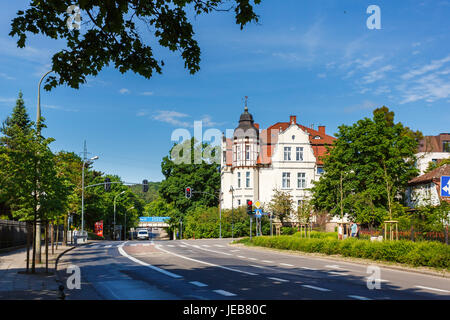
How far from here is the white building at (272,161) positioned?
61469 mm

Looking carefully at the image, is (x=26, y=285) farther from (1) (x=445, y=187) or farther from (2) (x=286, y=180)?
(2) (x=286, y=180)

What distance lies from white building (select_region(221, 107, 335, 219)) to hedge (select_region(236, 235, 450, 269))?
34.1m

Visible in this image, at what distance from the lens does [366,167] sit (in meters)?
45.0

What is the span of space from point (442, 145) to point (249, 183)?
3739 cm

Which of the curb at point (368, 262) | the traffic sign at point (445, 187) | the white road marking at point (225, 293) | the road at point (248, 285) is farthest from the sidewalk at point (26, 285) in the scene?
the curb at point (368, 262)

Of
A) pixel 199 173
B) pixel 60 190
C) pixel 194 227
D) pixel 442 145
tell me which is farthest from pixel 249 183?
pixel 60 190

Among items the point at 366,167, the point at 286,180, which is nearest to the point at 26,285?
the point at 366,167

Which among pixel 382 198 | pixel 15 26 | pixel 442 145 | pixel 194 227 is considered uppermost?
pixel 442 145

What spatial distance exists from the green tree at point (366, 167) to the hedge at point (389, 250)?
1832cm

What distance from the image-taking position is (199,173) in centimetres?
7488

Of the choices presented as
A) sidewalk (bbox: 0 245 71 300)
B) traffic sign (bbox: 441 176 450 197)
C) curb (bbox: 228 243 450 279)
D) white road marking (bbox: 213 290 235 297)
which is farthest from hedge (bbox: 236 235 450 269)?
sidewalk (bbox: 0 245 71 300)
